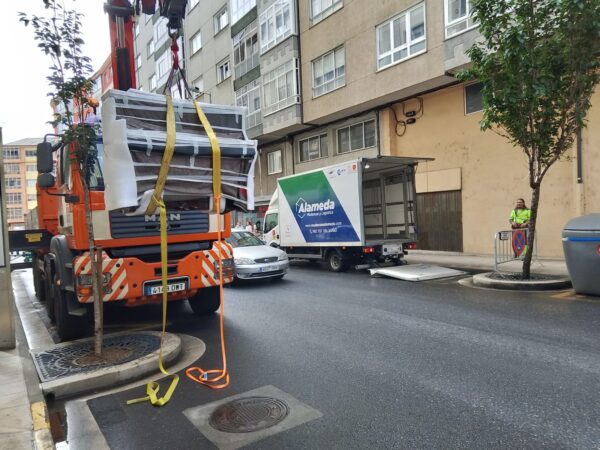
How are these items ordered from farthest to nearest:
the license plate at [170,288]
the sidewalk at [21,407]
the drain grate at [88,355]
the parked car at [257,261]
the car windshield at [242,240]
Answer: the car windshield at [242,240] < the parked car at [257,261] < the license plate at [170,288] < the drain grate at [88,355] < the sidewalk at [21,407]

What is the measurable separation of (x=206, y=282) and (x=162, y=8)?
12.6 feet

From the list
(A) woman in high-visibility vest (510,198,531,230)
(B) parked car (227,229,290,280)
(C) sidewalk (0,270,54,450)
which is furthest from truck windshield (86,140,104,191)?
(A) woman in high-visibility vest (510,198,531,230)

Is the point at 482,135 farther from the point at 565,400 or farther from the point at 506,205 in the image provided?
the point at 565,400

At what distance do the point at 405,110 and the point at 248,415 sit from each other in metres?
15.8

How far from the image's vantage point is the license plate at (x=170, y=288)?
20.3ft

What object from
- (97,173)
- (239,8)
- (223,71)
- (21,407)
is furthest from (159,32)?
(21,407)

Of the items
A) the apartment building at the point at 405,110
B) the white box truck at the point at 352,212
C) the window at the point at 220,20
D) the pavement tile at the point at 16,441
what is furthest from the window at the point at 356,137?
the pavement tile at the point at 16,441

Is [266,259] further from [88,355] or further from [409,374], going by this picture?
[409,374]

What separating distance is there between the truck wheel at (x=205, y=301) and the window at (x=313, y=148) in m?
14.9

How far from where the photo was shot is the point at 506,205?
47.9ft

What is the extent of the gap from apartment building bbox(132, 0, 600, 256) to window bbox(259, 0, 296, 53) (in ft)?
0.17

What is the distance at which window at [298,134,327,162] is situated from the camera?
72.4ft

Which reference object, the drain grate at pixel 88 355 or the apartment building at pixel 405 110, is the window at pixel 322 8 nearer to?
the apartment building at pixel 405 110

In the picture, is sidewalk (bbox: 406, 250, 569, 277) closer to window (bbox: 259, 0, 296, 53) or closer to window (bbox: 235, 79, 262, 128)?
window (bbox: 235, 79, 262, 128)
